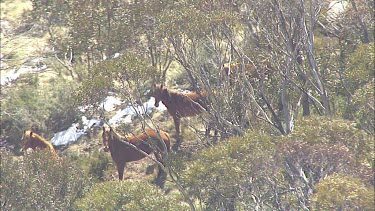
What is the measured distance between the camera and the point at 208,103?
20.2 m

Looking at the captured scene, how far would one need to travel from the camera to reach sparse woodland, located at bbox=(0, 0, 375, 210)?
44.9 ft

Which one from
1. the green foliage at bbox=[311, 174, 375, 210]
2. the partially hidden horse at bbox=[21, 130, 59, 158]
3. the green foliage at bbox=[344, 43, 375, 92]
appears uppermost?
the green foliage at bbox=[344, 43, 375, 92]

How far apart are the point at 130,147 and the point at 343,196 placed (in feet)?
29.0

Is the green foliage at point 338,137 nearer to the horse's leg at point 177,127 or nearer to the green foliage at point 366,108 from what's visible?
the green foliage at point 366,108

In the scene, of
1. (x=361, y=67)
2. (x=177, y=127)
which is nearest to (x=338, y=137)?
(x=361, y=67)

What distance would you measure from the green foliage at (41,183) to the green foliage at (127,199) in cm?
188

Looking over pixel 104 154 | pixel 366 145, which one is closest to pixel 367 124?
pixel 366 145

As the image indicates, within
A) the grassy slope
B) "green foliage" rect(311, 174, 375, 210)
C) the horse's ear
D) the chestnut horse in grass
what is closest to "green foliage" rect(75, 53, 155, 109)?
the chestnut horse in grass

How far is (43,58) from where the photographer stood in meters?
28.4

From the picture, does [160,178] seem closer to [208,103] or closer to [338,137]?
[208,103]

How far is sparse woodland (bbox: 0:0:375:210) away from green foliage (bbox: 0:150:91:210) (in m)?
0.04

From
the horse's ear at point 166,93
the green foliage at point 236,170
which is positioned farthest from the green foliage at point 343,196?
the horse's ear at point 166,93

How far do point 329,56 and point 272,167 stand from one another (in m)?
8.36

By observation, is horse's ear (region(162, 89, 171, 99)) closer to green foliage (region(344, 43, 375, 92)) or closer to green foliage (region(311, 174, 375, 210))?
green foliage (region(344, 43, 375, 92))
